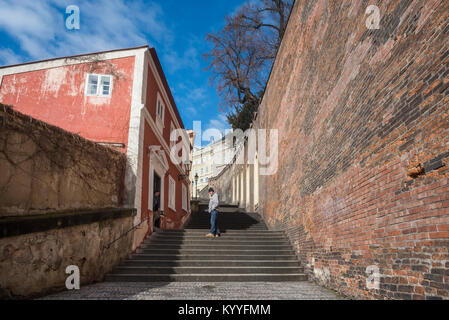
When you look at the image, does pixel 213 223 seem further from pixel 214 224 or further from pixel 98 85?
pixel 98 85

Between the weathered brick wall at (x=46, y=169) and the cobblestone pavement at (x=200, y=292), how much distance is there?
5.27 ft

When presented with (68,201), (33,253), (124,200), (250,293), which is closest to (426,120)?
(250,293)

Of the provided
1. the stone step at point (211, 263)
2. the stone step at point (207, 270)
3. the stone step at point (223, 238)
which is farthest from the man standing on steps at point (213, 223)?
the stone step at point (207, 270)

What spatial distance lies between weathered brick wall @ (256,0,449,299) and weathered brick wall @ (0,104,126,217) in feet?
16.4

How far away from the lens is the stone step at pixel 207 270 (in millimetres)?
7160

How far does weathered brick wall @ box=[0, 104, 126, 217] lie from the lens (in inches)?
184

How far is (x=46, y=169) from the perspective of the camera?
548 centimetres

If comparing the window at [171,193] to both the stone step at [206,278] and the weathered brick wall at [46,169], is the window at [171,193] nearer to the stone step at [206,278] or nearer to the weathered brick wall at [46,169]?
the weathered brick wall at [46,169]

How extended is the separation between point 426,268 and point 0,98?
11.9m

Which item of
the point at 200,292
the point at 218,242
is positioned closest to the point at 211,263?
the point at 218,242

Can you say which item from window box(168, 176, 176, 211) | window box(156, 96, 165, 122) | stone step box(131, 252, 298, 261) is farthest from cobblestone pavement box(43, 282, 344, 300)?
window box(168, 176, 176, 211)

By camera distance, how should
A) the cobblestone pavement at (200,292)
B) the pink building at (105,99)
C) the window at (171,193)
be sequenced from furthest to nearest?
1. the window at (171,193)
2. the pink building at (105,99)
3. the cobblestone pavement at (200,292)

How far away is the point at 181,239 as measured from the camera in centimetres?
936

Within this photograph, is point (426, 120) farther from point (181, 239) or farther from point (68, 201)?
point (181, 239)
